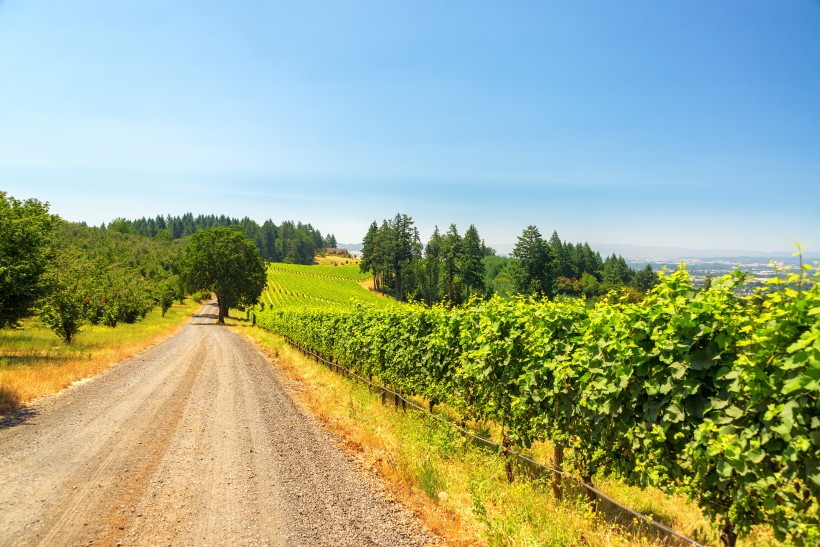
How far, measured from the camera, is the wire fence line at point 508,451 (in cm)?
459

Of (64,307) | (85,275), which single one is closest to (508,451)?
(64,307)

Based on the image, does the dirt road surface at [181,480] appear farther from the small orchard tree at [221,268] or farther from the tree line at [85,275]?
the small orchard tree at [221,268]

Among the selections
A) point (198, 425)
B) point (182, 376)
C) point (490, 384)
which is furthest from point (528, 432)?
point (182, 376)

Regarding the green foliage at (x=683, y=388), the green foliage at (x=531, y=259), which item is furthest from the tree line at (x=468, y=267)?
the green foliage at (x=683, y=388)

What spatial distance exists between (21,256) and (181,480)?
1908 cm

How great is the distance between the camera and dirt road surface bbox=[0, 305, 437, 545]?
555 cm

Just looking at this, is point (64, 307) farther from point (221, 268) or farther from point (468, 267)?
point (468, 267)

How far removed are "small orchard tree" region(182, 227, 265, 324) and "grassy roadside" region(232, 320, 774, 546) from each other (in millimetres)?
64257

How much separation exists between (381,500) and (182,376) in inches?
592

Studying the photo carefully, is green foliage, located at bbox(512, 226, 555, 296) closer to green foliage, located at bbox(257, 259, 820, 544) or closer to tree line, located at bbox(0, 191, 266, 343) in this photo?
tree line, located at bbox(0, 191, 266, 343)

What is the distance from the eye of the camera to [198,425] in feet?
35.2

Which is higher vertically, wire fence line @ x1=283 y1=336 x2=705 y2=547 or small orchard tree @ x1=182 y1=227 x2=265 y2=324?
small orchard tree @ x1=182 y1=227 x2=265 y2=324

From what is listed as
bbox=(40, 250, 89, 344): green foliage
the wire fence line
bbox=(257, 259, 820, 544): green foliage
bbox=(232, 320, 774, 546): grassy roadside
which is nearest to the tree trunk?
the wire fence line

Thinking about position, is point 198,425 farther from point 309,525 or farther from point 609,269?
Result: point 609,269
